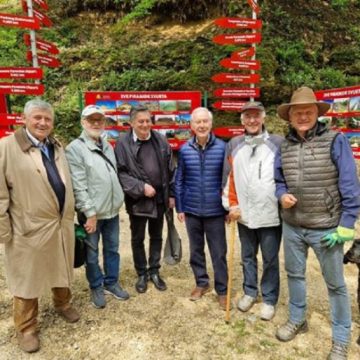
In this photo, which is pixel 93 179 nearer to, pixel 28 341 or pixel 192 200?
pixel 192 200

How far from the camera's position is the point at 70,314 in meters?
3.79

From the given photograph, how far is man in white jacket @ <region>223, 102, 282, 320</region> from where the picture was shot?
344cm

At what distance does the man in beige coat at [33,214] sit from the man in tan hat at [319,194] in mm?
1991

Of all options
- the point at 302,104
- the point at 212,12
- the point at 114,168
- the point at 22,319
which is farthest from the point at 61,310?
the point at 212,12

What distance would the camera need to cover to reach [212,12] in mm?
11609

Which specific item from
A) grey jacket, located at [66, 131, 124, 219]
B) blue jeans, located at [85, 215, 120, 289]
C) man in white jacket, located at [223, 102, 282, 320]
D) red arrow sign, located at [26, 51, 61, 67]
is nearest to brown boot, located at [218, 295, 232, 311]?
man in white jacket, located at [223, 102, 282, 320]

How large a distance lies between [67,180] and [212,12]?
33.2ft

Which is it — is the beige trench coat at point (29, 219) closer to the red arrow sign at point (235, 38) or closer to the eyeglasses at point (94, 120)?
the eyeglasses at point (94, 120)

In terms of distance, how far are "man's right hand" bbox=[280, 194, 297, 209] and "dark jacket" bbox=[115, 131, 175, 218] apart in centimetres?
142

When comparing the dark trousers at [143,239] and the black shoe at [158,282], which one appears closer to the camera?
the dark trousers at [143,239]

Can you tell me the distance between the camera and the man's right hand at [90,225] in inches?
142

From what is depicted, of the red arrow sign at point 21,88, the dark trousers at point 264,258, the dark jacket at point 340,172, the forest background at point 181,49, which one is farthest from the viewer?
the forest background at point 181,49

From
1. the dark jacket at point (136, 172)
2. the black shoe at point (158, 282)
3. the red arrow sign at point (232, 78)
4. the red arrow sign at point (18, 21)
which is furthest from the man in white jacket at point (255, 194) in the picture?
the red arrow sign at point (18, 21)

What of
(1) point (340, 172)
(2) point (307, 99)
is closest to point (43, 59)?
(2) point (307, 99)
